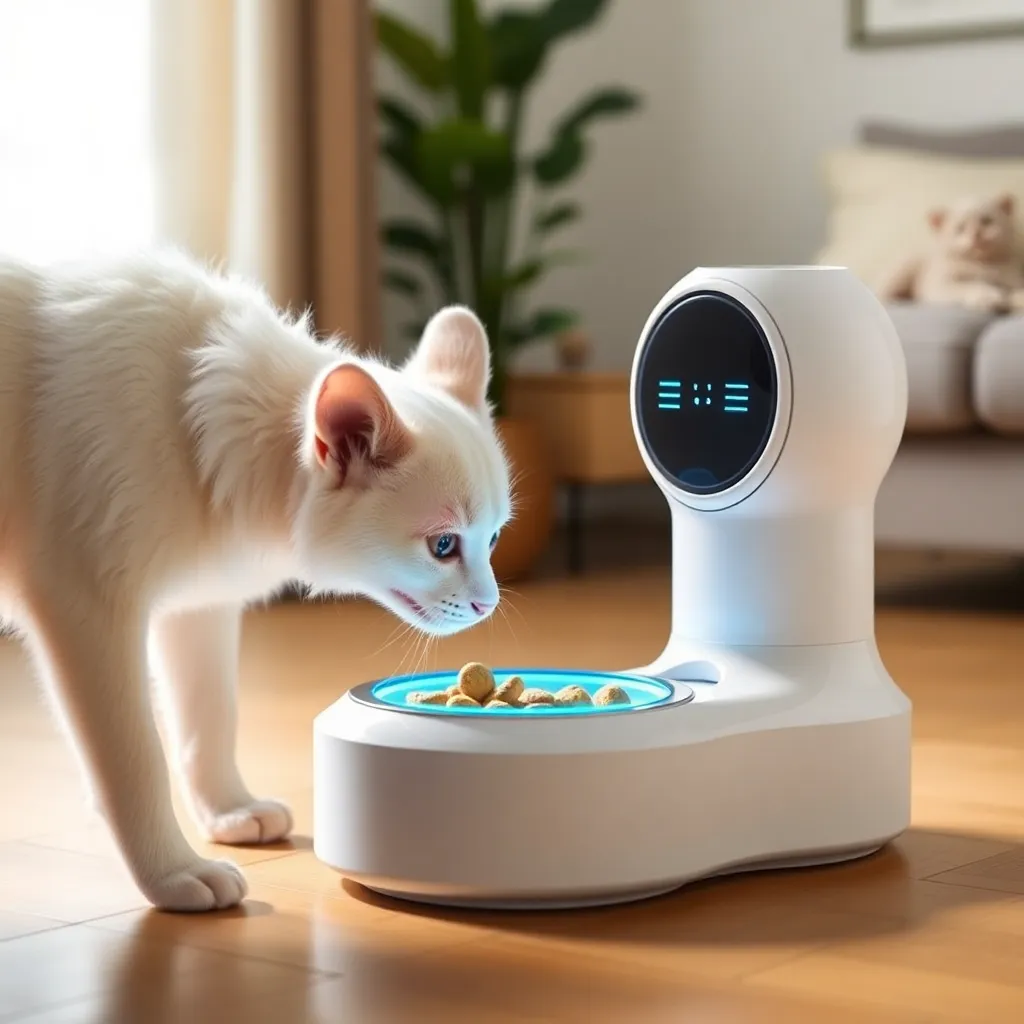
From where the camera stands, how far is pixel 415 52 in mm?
4590

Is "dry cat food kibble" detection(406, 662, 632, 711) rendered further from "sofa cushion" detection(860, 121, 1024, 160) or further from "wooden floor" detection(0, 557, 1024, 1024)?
"sofa cushion" detection(860, 121, 1024, 160)

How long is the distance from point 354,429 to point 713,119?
3.80m

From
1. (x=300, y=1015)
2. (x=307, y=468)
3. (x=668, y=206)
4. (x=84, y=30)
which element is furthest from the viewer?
(x=668, y=206)

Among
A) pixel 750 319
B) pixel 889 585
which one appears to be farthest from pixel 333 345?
pixel 889 585

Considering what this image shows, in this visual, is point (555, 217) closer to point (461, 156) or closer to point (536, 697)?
point (461, 156)

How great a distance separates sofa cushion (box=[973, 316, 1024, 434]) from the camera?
3.46 meters

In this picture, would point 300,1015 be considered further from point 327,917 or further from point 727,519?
point 727,519

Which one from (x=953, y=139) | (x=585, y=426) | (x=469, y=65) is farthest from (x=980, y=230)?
(x=469, y=65)

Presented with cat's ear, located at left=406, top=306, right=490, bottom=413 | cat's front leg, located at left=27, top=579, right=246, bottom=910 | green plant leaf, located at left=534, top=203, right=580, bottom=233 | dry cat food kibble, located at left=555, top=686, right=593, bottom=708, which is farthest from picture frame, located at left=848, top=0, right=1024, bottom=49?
cat's front leg, located at left=27, top=579, right=246, bottom=910

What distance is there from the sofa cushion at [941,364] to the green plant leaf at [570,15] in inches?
56.0

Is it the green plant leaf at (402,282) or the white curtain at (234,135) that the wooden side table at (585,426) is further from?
the white curtain at (234,135)

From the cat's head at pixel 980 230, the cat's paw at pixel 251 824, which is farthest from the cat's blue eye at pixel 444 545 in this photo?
the cat's head at pixel 980 230

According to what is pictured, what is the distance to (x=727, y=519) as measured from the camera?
75.3 inches

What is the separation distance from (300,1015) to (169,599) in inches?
19.4
